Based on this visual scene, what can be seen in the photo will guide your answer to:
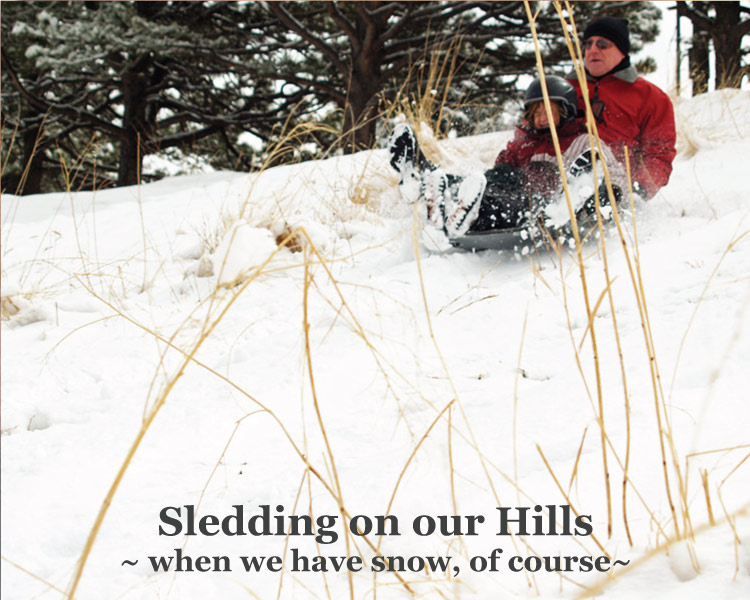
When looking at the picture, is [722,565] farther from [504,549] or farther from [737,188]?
[737,188]

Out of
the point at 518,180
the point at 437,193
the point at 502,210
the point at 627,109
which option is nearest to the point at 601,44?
the point at 627,109

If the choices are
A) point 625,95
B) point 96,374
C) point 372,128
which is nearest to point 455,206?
point 625,95

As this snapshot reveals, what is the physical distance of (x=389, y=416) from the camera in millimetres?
1010

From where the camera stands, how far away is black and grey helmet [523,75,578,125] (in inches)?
84.5

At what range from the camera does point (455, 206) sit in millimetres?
1963

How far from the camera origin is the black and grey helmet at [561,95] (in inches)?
84.5

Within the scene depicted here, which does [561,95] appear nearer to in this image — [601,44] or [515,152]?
[515,152]

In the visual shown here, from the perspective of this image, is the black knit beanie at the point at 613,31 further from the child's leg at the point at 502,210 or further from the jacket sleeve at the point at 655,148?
the child's leg at the point at 502,210

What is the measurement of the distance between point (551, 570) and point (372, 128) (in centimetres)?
573

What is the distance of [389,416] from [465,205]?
1118 mm

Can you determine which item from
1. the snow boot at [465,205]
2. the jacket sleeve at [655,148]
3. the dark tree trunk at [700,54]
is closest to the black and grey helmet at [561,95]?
the jacket sleeve at [655,148]

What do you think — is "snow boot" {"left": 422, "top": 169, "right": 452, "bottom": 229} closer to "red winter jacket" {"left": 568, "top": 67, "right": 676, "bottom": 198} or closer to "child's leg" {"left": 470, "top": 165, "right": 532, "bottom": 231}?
"child's leg" {"left": 470, "top": 165, "right": 532, "bottom": 231}

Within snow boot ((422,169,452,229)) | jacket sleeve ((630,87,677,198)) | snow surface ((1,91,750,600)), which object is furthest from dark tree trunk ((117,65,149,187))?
jacket sleeve ((630,87,677,198))

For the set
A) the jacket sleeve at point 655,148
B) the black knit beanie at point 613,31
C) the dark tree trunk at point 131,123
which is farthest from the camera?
the dark tree trunk at point 131,123
